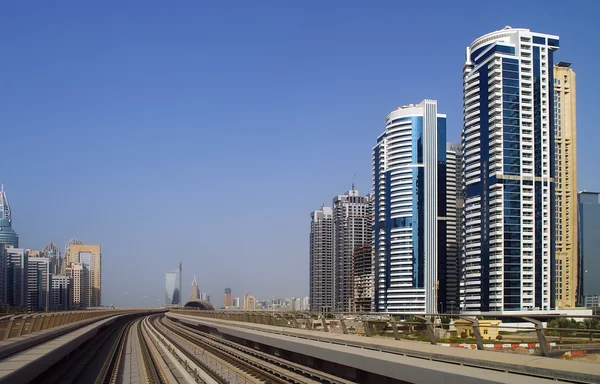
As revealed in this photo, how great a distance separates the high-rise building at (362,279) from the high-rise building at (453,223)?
23.6 meters

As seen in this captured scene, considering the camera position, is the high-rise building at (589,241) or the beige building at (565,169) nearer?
the beige building at (565,169)

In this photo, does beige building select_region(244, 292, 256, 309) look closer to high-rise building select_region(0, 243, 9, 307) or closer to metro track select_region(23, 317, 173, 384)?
high-rise building select_region(0, 243, 9, 307)

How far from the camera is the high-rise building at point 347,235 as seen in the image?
155875 mm

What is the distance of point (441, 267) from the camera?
11688 centimetres

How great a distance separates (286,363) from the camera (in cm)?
2094

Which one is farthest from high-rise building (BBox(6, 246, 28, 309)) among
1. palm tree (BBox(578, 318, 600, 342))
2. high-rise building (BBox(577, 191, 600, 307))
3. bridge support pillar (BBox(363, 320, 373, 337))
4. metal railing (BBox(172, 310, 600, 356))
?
palm tree (BBox(578, 318, 600, 342))

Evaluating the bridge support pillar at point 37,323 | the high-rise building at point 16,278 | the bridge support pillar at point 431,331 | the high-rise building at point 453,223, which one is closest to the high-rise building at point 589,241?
the high-rise building at point 453,223

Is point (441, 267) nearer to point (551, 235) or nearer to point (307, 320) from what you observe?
point (551, 235)

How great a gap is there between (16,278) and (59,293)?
1226 cm

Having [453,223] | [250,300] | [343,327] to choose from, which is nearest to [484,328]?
[343,327]

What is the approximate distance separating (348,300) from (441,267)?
4072 cm

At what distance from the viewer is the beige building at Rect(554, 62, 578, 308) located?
4131 inches

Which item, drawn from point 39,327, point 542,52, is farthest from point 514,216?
point 39,327

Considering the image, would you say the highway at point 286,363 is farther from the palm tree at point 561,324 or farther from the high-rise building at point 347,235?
the high-rise building at point 347,235
